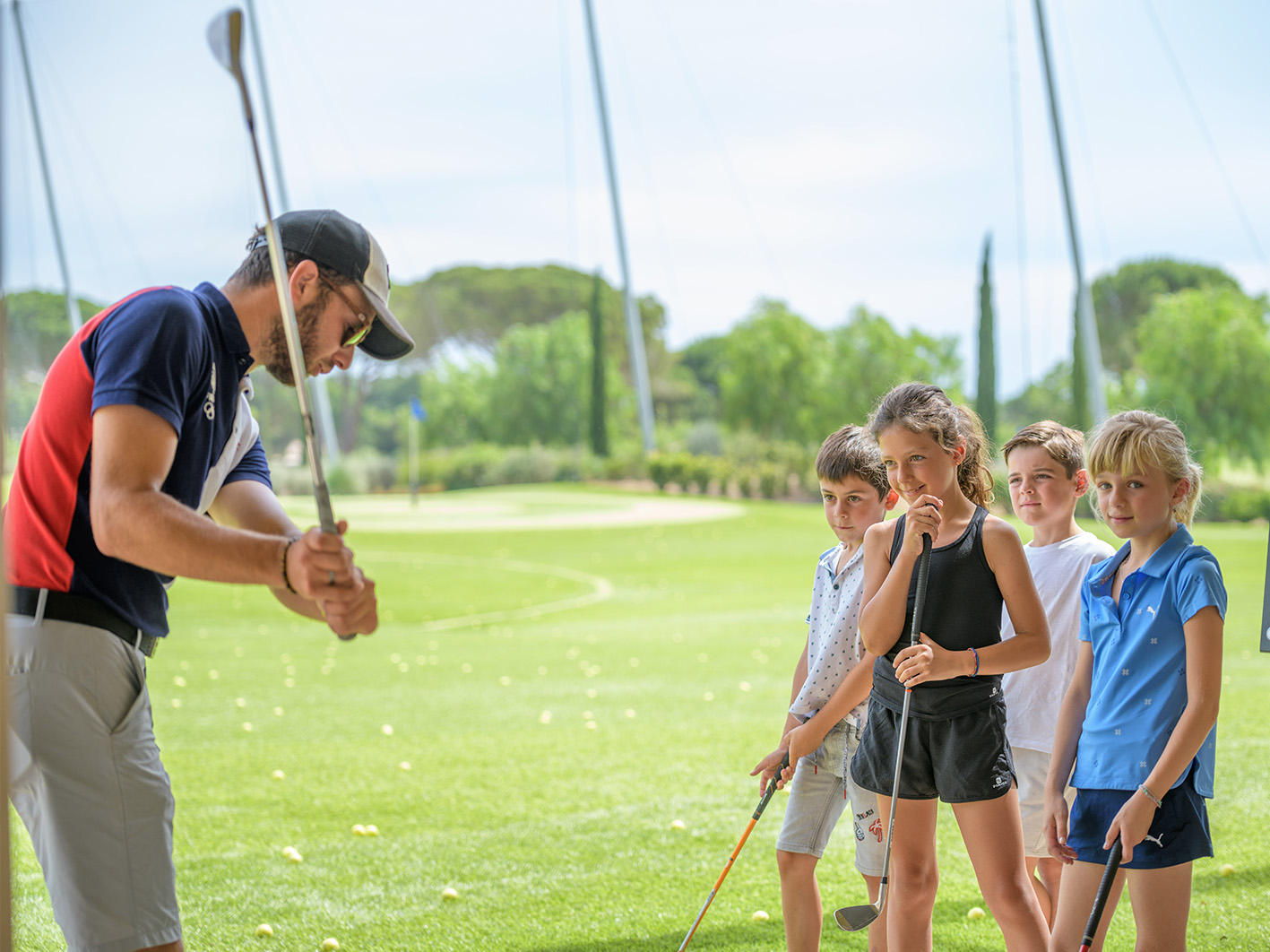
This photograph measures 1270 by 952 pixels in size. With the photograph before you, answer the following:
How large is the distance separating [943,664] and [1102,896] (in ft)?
1.53

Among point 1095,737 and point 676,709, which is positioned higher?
point 1095,737

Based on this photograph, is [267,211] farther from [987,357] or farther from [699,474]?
[987,357]

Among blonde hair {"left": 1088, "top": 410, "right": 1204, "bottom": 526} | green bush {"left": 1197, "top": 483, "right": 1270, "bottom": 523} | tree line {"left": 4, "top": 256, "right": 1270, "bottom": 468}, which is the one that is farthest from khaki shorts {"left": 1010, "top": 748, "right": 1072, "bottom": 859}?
tree line {"left": 4, "top": 256, "right": 1270, "bottom": 468}

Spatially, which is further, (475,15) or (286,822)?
(475,15)

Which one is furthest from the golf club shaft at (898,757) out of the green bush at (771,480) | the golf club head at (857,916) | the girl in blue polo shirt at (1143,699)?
the green bush at (771,480)

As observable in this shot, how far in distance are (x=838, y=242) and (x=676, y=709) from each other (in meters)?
30.5

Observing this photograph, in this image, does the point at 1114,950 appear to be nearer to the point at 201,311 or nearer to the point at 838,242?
the point at 201,311

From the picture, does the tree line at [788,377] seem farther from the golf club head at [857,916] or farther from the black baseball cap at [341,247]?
the black baseball cap at [341,247]

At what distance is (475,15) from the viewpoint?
2984cm

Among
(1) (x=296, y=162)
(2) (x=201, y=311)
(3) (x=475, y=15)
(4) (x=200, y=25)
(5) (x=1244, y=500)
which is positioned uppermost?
(3) (x=475, y=15)

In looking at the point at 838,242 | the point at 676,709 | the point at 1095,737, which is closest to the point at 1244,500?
the point at 838,242

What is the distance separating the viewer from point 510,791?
4543 mm

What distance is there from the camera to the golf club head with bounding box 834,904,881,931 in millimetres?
2191

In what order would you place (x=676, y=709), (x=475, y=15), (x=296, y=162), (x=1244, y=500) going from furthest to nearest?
(x=475, y=15), (x=296, y=162), (x=1244, y=500), (x=676, y=709)
